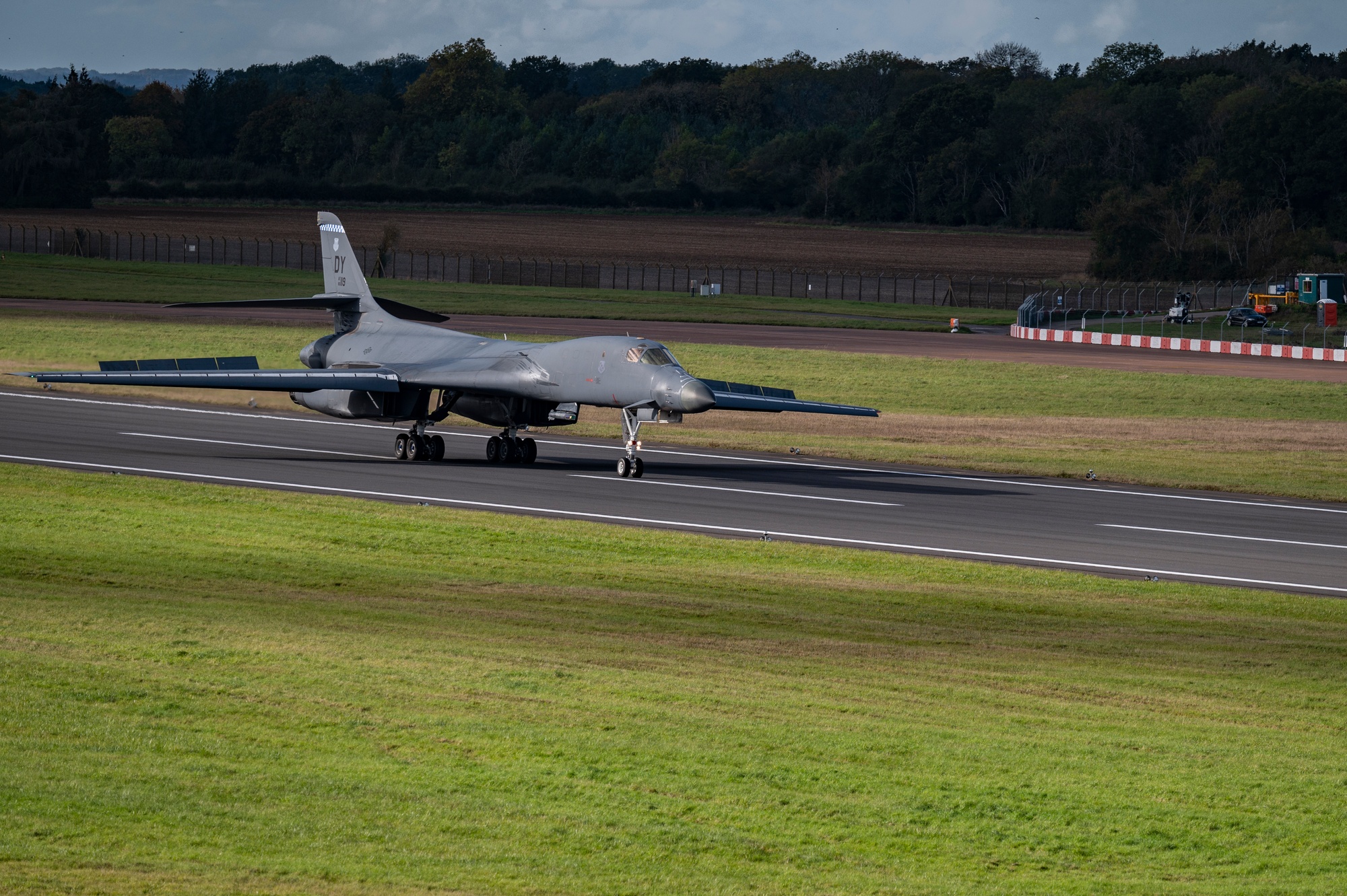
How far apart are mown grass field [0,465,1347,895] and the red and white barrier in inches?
2001

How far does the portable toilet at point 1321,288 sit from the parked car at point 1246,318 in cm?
687

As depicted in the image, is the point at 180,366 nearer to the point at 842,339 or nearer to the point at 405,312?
the point at 405,312

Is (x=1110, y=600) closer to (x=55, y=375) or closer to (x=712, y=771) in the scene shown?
(x=712, y=771)

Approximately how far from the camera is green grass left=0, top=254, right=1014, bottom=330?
282 ft

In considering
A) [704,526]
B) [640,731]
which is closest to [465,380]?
[704,526]

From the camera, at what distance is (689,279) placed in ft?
380

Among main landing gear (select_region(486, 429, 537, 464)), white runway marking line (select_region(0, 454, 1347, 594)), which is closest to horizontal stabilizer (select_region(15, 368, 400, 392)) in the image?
white runway marking line (select_region(0, 454, 1347, 594))

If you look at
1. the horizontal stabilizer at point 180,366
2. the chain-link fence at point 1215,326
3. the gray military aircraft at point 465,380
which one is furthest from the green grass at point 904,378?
the horizontal stabilizer at point 180,366

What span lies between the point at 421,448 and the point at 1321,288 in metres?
69.8

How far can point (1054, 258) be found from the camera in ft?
534

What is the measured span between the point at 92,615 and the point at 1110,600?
12.6 m

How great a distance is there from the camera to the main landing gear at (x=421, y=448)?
34.1m

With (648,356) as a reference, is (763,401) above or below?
below

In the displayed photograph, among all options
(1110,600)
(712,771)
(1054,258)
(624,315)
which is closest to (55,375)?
(1110,600)
